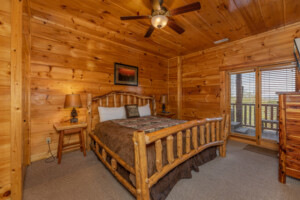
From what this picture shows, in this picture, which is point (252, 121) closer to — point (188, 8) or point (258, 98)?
point (258, 98)

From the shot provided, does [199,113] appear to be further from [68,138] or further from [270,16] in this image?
[68,138]

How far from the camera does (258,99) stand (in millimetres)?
3084

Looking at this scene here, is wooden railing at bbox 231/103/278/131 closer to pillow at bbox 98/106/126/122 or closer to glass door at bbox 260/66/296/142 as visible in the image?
glass door at bbox 260/66/296/142

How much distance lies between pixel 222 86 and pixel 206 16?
1911 millimetres

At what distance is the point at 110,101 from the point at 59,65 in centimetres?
132

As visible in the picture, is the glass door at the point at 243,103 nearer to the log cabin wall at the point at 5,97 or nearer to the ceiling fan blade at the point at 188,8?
the ceiling fan blade at the point at 188,8

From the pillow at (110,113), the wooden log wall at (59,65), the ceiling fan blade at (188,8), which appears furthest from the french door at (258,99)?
the wooden log wall at (59,65)

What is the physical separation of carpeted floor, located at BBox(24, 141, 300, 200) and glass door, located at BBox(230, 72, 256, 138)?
4.50ft

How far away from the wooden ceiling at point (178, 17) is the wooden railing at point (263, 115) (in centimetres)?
185

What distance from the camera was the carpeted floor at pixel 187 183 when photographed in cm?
149

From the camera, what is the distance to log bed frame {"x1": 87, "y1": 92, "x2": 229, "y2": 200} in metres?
1.20

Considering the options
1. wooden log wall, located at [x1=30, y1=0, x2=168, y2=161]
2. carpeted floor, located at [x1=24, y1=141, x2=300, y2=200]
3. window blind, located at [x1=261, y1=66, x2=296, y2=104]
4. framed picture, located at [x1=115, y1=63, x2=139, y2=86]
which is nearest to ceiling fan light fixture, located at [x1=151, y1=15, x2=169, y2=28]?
wooden log wall, located at [x1=30, y1=0, x2=168, y2=161]

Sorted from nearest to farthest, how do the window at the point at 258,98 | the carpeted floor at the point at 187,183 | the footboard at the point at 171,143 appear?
the footboard at the point at 171,143, the carpeted floor at the point at 187,183, the window at the point at 258,98

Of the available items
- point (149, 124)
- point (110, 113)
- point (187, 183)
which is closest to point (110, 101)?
point (110, 113)
